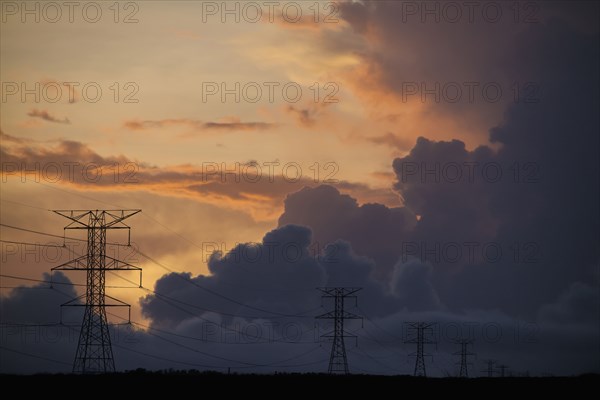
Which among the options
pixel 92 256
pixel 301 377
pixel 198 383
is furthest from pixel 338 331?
pixel 198 383

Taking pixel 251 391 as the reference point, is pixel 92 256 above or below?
above

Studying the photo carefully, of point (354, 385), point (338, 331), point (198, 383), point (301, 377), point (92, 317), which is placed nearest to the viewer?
point (198, 383)

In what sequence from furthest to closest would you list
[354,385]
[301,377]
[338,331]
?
[338,331] < [301,377] < [354,385]

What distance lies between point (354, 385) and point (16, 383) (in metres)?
25.9

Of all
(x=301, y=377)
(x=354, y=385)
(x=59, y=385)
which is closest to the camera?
(x=59, y=385)

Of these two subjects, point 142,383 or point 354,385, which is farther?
point 354,385

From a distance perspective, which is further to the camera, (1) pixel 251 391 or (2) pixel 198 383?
(2) pixel 198 383

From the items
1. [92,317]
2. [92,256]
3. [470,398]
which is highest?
[92,256]

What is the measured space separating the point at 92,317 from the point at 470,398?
149 feet

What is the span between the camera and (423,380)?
8906 cm

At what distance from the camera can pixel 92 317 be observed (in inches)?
3969

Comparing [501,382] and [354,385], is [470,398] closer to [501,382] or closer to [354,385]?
[354,385]

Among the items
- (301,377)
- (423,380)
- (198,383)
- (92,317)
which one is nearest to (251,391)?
(198,383)

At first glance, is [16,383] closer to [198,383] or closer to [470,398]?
[198,383]
